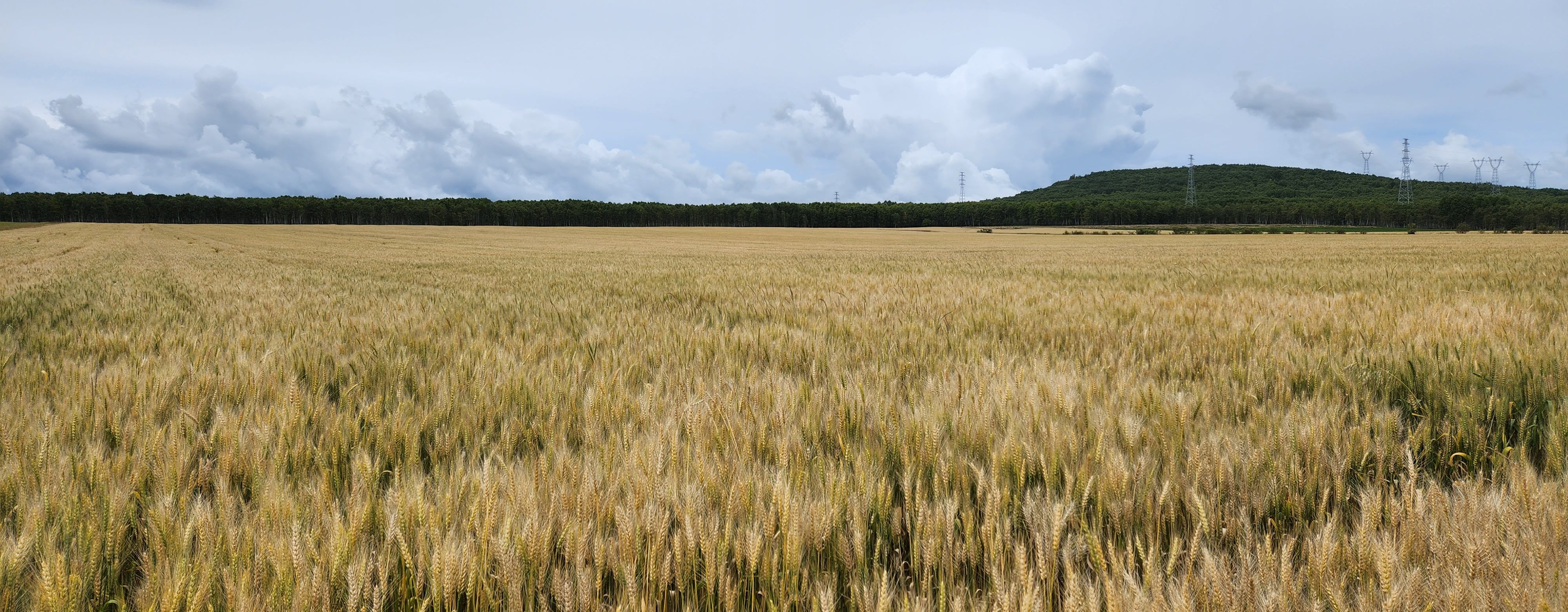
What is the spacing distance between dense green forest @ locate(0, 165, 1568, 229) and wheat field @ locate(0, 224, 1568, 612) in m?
141

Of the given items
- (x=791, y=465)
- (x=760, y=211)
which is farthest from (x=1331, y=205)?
(x=791, y=465)

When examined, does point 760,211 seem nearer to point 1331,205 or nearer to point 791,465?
point 1331,205

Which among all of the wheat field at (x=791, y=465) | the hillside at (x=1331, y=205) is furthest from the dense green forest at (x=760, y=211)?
the wheat field at (x=791, y=465)

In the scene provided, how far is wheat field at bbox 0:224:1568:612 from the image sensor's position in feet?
4.11

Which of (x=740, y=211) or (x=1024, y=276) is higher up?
(x=740, y=211)

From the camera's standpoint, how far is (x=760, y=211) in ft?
519

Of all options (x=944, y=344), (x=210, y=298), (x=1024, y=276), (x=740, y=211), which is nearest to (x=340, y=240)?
(x=210, y=298)

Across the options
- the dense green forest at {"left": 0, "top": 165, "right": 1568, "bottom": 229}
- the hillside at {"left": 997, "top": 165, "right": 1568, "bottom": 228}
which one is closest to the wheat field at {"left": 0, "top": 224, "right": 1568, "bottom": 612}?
the dense green forest at {"left": 0, "top": 165, "right": 1568, "bottom": 229}

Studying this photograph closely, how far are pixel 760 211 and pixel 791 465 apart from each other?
518 ft

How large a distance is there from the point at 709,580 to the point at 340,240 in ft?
194

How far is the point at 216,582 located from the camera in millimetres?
1257

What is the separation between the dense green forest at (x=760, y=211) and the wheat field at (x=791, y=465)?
141 metres

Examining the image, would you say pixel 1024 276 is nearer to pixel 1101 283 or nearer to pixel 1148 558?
pixel 1101 283

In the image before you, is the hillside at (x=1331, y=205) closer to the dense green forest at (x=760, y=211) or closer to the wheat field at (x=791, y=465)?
the dense green forest at (x=760, y=211)
